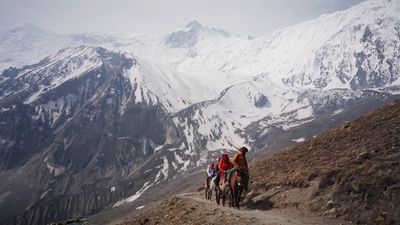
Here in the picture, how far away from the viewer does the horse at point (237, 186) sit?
2417cm

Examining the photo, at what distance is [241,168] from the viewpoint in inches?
961

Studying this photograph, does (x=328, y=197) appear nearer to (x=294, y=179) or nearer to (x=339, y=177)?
(x=339, y=177)

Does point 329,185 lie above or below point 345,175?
below

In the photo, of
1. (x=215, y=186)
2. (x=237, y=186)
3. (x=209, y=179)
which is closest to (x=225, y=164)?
(x=215, y=186)

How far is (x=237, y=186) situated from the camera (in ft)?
80.3

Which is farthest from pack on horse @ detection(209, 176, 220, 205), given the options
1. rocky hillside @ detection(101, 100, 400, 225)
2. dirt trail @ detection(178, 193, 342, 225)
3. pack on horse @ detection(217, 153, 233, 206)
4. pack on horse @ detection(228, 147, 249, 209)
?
dirt trail @ detection(178, 193, 342, 225)

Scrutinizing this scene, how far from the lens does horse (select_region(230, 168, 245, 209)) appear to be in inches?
952

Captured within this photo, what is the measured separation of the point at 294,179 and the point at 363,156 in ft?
13.7

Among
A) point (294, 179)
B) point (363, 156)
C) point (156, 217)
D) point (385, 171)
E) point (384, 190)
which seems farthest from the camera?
point (156, 217)

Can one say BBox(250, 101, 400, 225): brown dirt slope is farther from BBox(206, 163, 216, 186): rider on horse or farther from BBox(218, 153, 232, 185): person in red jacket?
BBox(206, 163, 216, 186): rider on horse

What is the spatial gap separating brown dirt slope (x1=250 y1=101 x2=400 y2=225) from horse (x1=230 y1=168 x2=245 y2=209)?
3.48ft

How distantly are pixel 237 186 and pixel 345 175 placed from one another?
6.54 m

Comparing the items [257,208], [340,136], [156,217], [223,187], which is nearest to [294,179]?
[257,208]

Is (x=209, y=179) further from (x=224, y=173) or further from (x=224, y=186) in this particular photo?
(x=224, y=186)
